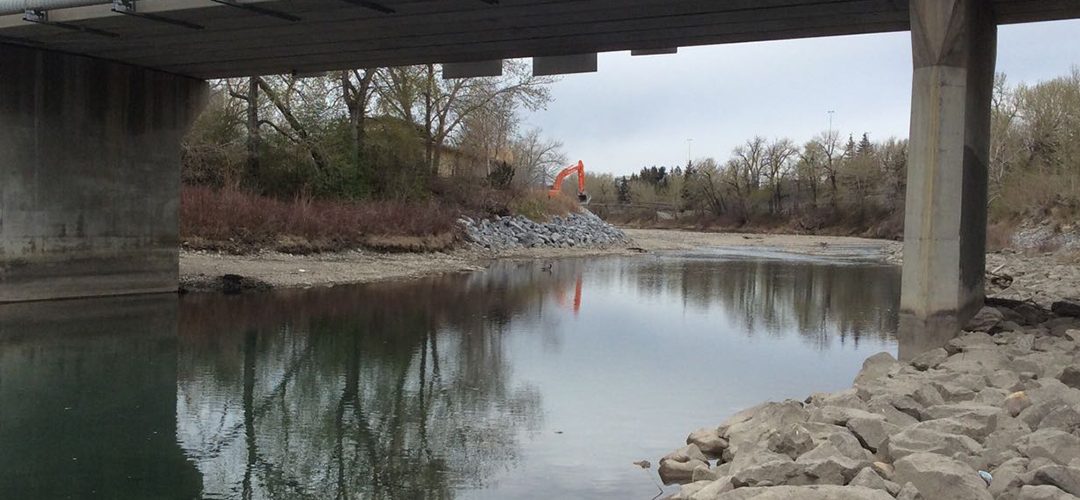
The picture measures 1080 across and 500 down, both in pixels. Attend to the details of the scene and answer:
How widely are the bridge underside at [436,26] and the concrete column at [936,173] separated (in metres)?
1.59

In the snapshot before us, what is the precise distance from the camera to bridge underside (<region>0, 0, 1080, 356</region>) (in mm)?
13492

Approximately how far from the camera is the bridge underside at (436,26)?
15.3 m

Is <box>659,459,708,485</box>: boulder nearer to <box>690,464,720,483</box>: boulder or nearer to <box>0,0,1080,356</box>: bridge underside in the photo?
<box>690,464,720,483</box>: boulder

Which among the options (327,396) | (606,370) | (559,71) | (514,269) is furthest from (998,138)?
(327,396)

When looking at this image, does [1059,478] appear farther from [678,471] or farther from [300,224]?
[300,224]

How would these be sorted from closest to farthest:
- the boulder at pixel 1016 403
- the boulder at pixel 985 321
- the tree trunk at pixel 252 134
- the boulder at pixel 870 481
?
the boulder at pixel 870 481 → the boulder at pixel 1016 403 → the boulder at pixel 985 321 → the tree trunk at pixel 252 134

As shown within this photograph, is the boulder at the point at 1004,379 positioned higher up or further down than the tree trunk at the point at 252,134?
further down

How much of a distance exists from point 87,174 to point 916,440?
67.0 feet

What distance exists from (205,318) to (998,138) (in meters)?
58.7

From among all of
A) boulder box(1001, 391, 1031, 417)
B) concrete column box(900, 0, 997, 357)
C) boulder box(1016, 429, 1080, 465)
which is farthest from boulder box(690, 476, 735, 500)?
concrete column box(900, 0, 997, 357)

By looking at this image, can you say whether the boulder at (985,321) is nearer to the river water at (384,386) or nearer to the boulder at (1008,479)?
the river water at (384,386)

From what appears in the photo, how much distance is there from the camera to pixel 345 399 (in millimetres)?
12641

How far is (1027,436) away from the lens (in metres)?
7.41

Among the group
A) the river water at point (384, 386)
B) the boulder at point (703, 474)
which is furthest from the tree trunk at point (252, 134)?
the boulder at point (703, 474)
